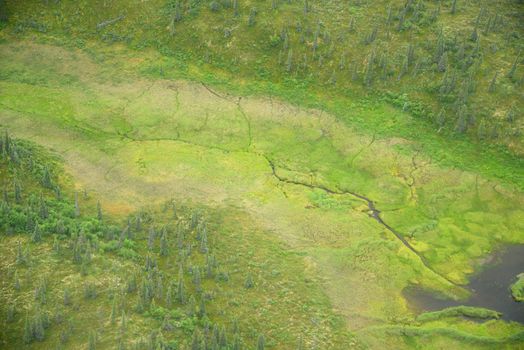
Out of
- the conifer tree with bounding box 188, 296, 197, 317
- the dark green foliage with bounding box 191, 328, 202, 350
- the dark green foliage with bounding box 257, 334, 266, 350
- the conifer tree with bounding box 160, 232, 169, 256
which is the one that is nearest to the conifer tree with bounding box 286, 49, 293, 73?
the conifer tree with bounding box 160, 232, 169, 256

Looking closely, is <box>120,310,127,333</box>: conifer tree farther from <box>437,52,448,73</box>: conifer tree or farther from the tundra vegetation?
<box>437,52,448,73</box>: conifer tree

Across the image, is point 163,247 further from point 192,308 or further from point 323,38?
point 323,38

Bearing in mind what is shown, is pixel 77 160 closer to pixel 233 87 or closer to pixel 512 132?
pixel 233 87

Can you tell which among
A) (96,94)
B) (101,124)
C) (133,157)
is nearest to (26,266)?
(133,157)

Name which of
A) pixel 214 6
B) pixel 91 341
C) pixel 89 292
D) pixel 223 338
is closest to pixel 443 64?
pixel 214 6

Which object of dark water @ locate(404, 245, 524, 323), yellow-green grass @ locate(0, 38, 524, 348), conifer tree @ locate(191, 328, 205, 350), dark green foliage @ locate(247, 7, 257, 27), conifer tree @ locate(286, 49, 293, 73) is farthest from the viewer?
dark green foliage @ locate(247, 7, 257, 27)

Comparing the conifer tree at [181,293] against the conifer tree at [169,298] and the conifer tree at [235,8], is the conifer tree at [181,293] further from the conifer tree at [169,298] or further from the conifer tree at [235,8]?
the conifer tree at [235,8]
